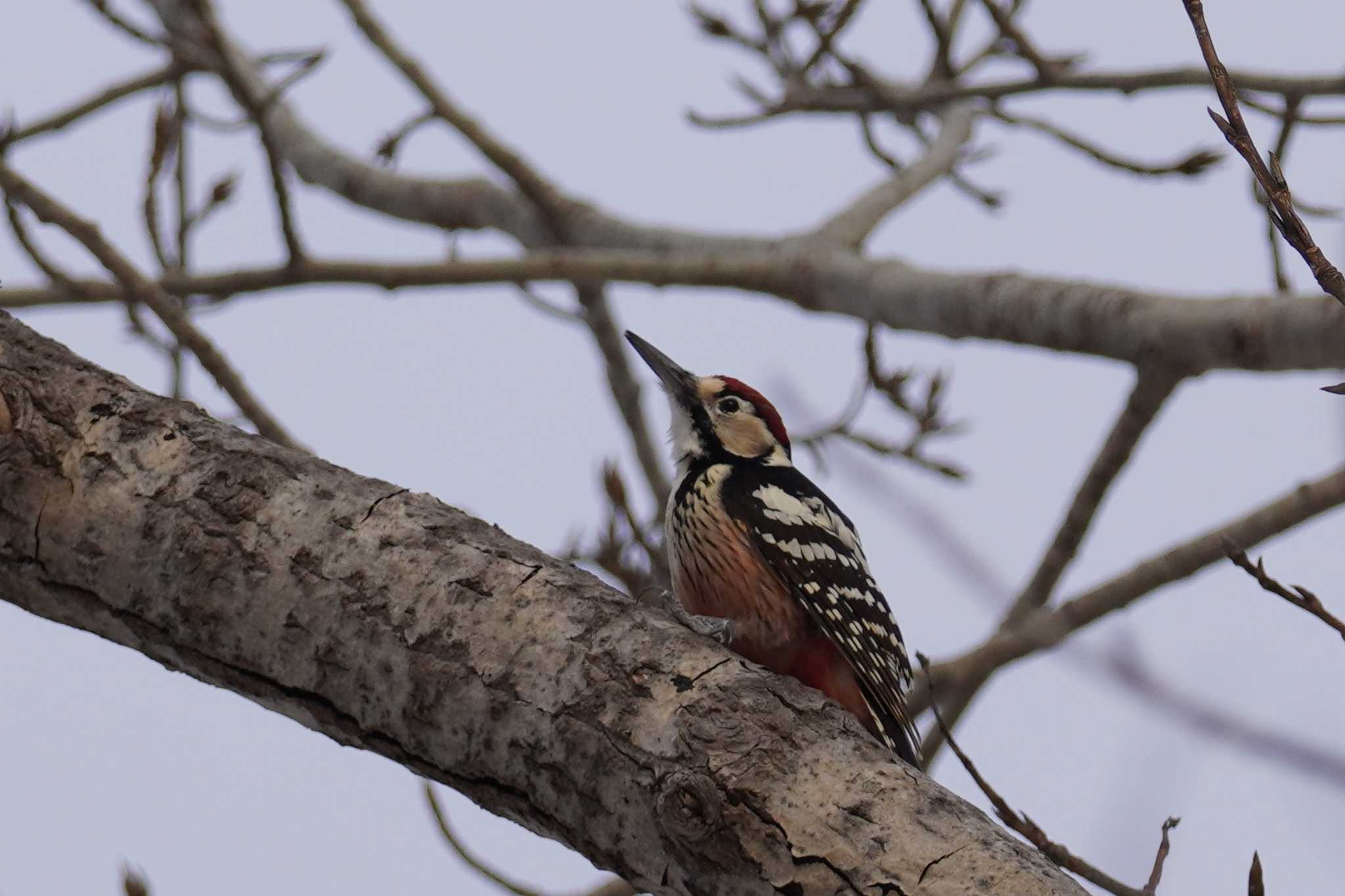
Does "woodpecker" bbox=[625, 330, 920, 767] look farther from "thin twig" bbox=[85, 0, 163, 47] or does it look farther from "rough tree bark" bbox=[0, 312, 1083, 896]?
"thin twig" bbox=[85, 0, 163, 47]

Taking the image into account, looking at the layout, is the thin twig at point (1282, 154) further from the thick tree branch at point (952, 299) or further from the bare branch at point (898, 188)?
the bare branch at point (898, 188)

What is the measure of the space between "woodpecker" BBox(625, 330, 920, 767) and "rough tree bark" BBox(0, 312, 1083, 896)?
3.95 feet

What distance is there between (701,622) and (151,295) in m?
1.58

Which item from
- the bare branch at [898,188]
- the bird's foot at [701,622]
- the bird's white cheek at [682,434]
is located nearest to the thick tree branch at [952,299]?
the bare branch at [898,188]

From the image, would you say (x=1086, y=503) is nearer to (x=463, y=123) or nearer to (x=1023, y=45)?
(x=1023, y=45)

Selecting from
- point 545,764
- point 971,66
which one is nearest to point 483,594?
point 545,764

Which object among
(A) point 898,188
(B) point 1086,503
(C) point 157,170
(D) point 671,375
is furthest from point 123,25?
(B) point 1086,503

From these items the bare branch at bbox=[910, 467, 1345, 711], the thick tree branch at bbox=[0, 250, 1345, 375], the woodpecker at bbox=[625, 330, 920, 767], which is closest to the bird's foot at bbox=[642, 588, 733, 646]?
→ the woodpecker at bbox=[625, 330, 920, 767]

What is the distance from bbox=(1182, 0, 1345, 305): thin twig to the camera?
1775 mm

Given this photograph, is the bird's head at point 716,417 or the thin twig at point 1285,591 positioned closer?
the thin twig at point 1285,591

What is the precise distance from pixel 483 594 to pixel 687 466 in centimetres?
213

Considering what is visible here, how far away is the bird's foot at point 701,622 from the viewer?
8.68 feet

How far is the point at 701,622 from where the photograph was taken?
3.07m

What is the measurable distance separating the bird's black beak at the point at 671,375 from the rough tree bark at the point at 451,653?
2.14 metres
